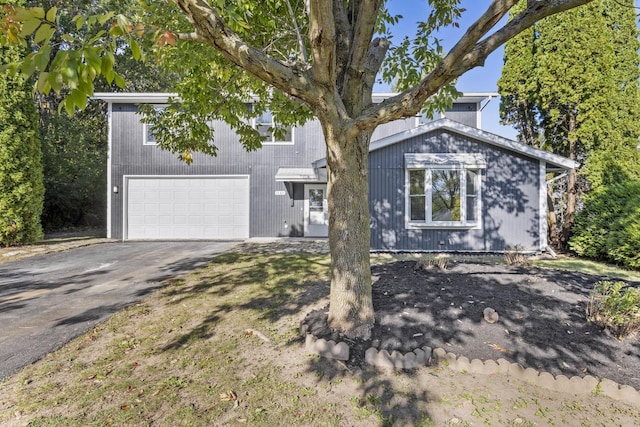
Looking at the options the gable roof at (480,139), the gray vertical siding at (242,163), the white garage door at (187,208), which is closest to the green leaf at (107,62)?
the gable roof at (480,139)

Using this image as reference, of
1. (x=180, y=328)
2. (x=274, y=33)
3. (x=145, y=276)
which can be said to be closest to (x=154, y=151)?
(x=145, y=276)

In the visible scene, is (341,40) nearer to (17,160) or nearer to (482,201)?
(482,201)

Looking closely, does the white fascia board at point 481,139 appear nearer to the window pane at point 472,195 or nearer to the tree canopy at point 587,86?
the window pane at point 472,195

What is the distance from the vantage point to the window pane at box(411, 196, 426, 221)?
8711 millimetres

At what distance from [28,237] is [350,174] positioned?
1176 cm

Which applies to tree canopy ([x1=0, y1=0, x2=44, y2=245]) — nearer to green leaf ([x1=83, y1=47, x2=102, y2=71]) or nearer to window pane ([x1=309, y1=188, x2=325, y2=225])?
window pane ([x1=309, y1=188, x2=325, y2=225])

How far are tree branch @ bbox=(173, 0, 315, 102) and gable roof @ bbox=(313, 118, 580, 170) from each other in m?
5.68

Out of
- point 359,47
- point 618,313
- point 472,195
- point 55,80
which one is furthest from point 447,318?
point 472,195

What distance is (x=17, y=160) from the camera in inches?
366

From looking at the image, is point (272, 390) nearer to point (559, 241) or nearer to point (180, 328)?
point (180, 328)

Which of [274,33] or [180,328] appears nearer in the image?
[180,328]

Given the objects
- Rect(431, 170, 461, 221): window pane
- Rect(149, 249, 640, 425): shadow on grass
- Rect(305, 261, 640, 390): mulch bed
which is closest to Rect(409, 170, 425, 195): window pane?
Rect(431, 170, 461, 221): window pane

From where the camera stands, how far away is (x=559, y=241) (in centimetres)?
919

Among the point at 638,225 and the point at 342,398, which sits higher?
the point at 638,225
